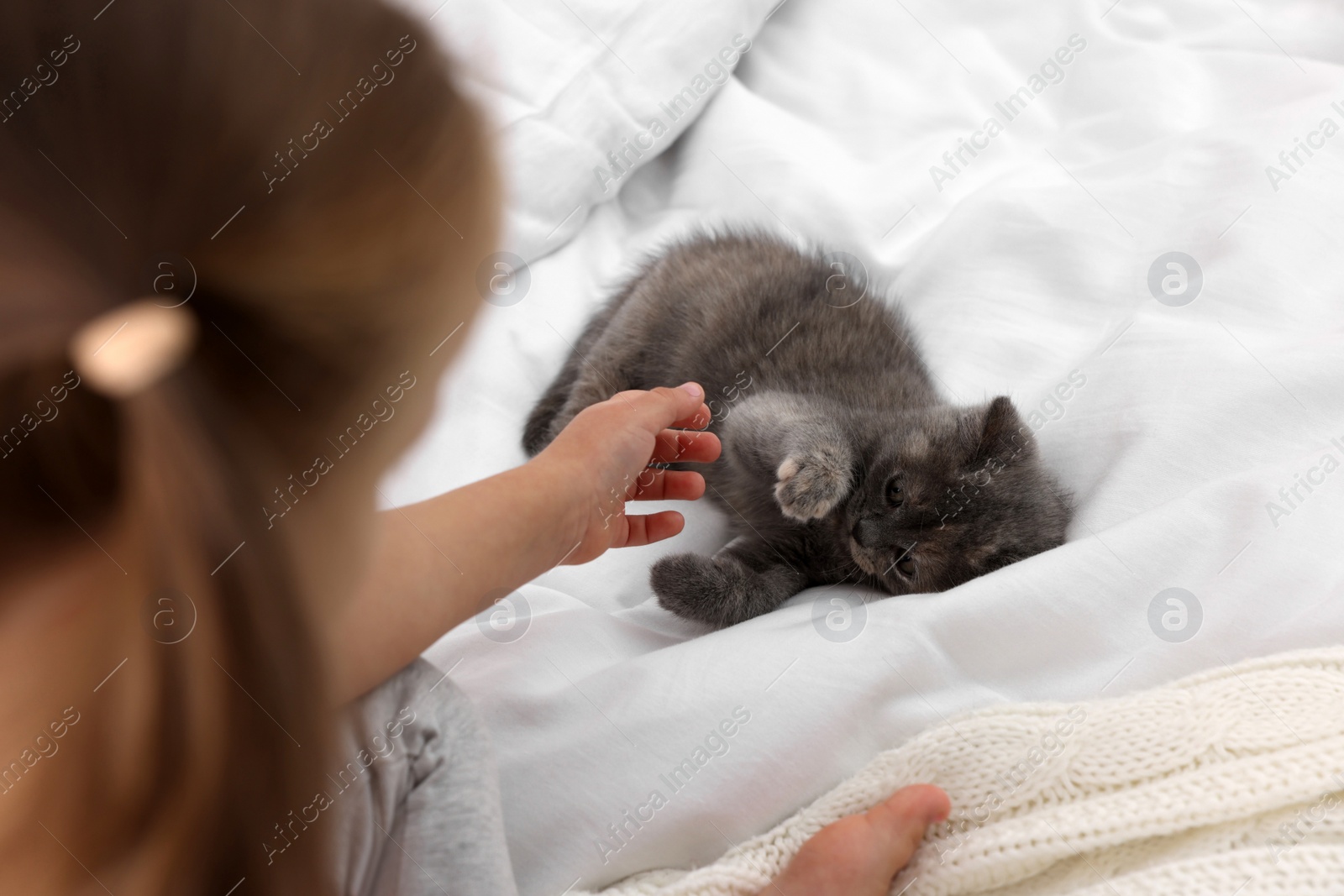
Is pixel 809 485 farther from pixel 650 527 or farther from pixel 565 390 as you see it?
pixel 565 390

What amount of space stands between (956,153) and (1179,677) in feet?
4.50

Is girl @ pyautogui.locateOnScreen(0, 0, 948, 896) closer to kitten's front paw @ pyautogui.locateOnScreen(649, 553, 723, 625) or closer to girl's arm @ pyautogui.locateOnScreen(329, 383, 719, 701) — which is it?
girl's arm @ pyautogui.locateOnScreen(329, 383, 719, 701)

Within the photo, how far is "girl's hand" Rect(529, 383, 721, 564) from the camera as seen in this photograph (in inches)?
50.1

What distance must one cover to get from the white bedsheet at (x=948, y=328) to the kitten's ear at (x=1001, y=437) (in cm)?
10

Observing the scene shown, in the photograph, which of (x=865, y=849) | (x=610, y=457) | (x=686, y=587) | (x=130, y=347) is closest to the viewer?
(x=130, y=347)

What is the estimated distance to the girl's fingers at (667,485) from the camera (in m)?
1.64

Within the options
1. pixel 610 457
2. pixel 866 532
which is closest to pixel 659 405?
pixel 610 457

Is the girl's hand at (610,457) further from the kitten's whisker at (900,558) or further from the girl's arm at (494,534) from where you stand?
the kitten's whisker at (900,558)

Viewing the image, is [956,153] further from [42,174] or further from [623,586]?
[42,174]

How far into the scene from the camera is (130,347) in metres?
0.60

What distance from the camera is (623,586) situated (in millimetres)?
1631

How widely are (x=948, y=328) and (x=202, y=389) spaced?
1570mm

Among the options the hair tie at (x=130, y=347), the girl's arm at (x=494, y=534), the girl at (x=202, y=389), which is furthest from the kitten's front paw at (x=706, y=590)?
the hair tie at (x=130, y=347)

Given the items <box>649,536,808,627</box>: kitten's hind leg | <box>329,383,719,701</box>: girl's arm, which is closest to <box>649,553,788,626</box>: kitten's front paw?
<box>649,536,808,627</box>: kitten's hind leg
